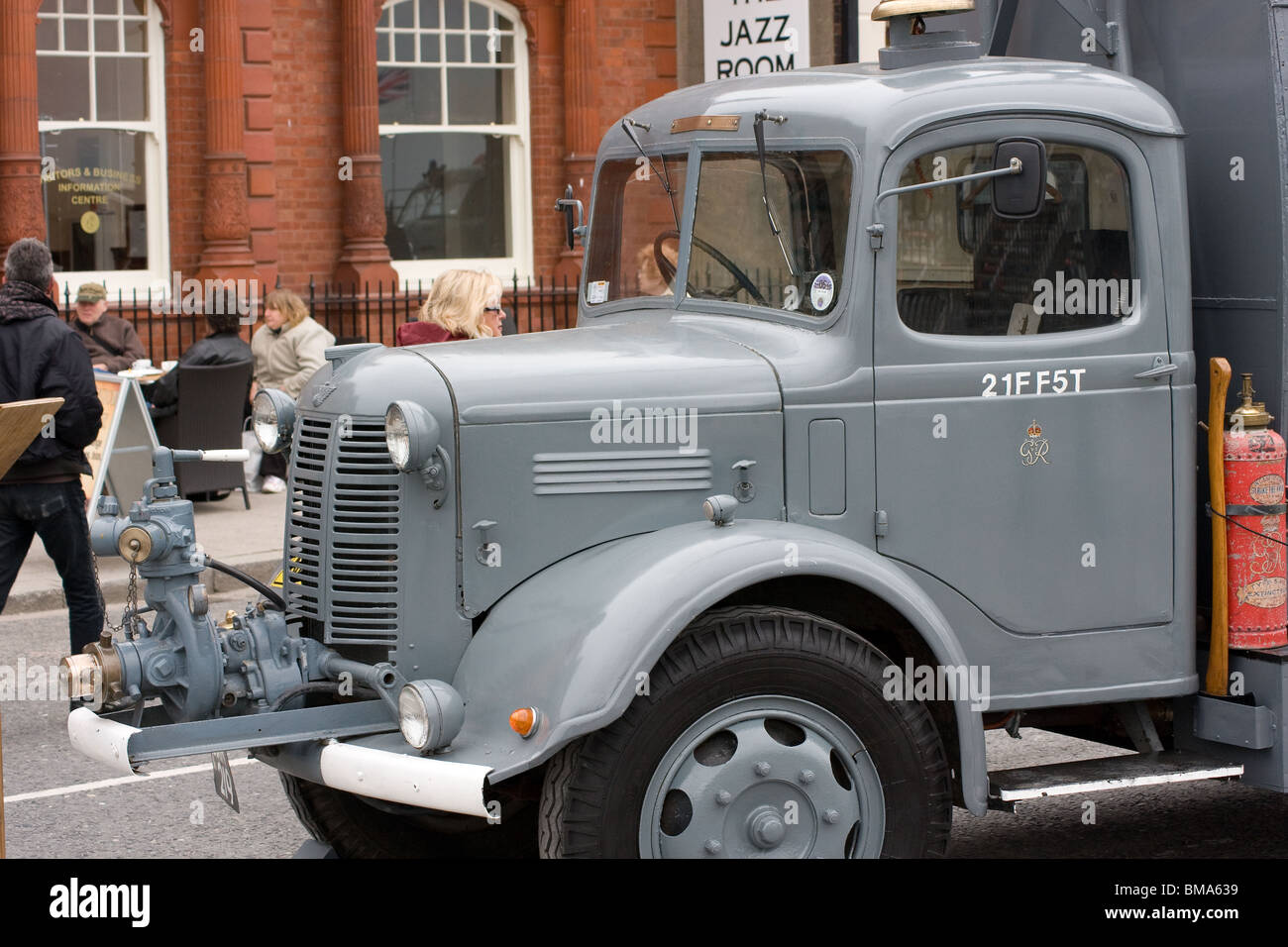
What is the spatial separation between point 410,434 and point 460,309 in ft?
10.7

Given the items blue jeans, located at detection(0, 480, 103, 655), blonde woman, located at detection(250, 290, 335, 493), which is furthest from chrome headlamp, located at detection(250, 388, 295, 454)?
blonde woman, located at detection(250, 290, 335, 493)

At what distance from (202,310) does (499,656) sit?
12.1m

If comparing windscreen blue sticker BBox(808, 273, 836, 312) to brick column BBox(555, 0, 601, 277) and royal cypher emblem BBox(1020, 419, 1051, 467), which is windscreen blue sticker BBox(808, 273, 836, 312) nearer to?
royal cypher emblem BBox(1020, 419, 1051, 467)

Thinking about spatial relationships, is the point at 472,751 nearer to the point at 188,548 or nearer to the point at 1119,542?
the point at 188,548

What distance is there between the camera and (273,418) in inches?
210

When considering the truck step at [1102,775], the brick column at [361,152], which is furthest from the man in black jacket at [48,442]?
the brick column at [361,152]

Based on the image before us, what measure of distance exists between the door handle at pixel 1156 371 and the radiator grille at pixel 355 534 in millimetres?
2094

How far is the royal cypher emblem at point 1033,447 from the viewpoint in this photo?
5.15 metres

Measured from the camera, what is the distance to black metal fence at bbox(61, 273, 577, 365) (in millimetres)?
15781

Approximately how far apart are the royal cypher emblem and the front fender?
519 mm

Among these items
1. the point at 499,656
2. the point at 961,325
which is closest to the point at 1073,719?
the point at 961,325

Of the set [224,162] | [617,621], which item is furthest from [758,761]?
[224,162]

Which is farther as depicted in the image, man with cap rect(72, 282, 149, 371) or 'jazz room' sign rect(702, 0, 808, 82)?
'jazz room' sign rect(702, 0, 808, 82)

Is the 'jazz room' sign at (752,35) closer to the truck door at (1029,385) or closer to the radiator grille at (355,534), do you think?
the truck door at (1029,385)
